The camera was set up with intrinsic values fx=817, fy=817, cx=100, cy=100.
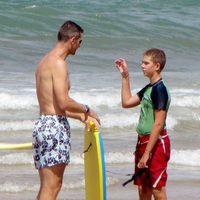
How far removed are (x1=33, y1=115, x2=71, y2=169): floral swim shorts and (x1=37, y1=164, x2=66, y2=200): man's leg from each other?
4 cm

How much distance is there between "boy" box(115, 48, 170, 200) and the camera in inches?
227

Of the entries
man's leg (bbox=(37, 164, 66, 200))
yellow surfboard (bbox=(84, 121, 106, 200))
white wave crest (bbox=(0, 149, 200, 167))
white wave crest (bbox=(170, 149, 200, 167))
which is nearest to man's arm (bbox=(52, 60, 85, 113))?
yellow surfboard (bbox=(84, 121, 106, 200))

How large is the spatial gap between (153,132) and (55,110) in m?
0.72

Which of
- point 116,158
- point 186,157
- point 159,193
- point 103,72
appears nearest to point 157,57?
point 159,193

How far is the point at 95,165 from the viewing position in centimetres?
561

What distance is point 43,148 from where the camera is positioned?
18.3 ft

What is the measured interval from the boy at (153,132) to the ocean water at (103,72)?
1.57 meters

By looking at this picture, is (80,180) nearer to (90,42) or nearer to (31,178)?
(31,178)

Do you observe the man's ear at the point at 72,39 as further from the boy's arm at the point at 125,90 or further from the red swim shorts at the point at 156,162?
the red swim shorts at the point at 156,162

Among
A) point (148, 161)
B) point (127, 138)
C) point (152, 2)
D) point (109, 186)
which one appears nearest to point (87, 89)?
point (127, 138)

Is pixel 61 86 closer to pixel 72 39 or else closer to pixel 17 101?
pixel 72 39

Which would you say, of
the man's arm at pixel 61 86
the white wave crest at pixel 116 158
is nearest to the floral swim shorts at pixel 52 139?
the man's arm at pixel 61 86

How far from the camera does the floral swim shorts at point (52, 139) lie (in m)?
5.56

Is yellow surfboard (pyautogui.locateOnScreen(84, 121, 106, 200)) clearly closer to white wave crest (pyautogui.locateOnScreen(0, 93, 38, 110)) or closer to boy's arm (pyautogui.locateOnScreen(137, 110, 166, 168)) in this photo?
boy's arm (pyautogui.locateOnScreen(137, 110, 166, 168))
